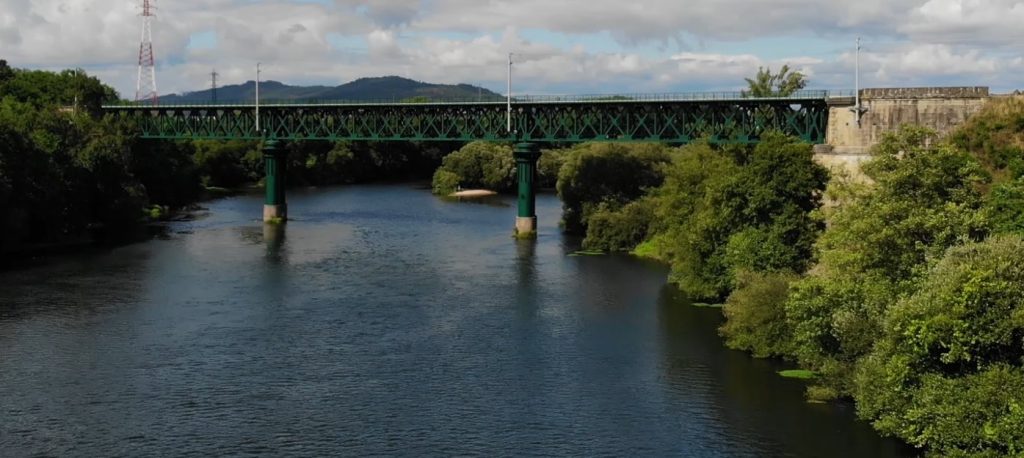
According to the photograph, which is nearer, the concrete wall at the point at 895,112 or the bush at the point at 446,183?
the concrete wall at the point at 895,112

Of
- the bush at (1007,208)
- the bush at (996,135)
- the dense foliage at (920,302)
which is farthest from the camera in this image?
the bush at (996,135)

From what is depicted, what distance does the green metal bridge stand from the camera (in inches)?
3061

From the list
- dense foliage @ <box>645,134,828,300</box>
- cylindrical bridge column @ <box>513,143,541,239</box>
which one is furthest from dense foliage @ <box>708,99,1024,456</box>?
cylindrical bridge column @ <box>513,143,541,239</box>

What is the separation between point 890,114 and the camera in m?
64.4

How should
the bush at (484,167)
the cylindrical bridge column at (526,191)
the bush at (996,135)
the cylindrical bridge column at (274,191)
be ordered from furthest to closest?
the bush at (484,167) < the cylindrical bridge column at (274,191) < the cylindrical bridge column at (526,191) < the bush at (996,135)

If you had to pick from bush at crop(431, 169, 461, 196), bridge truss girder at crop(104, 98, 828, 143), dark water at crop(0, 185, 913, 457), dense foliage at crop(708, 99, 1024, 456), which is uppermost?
bridge truss girder at crop(104, 98, 828, 143)

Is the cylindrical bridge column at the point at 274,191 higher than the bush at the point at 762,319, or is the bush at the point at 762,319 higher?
the cylindrical bridge column at the point at 274,191

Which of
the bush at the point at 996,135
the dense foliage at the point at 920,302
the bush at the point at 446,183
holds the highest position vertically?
the bush at the point at 996,135

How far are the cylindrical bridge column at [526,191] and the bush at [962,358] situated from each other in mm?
55137

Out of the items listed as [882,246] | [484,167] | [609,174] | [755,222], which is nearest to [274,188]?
[609,174]

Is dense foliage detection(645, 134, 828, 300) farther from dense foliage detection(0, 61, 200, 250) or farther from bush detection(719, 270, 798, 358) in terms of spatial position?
dense foliage detection(0, 61, 200, 250)

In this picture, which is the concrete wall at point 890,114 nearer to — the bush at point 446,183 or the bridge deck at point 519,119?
the bridge deck at point 519,119

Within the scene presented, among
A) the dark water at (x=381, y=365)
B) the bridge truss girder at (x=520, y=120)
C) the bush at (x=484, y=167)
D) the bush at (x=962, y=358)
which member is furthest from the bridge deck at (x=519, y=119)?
the bush at (x=962, y=358)

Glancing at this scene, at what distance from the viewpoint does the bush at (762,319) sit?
4697 cm
